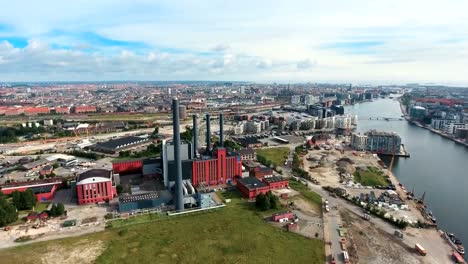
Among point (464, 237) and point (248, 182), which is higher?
point (248, 182)

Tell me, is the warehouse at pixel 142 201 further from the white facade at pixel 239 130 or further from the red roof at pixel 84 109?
the red roof at pixel 84 109

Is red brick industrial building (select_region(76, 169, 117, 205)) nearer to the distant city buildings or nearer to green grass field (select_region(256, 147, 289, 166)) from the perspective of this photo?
green grass field (select_region(256, 147, 289, 166))

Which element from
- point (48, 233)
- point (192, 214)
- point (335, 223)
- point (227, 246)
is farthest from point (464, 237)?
point (48, 233)

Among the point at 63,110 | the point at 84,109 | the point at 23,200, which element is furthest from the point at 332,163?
the point at 63,110

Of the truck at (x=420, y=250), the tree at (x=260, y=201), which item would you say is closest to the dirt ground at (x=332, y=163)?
the tree at (x=260, y=201)

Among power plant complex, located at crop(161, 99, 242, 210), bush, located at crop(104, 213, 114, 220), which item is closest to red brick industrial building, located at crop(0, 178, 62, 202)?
bush, located at crop(104, 213, 114, 220)

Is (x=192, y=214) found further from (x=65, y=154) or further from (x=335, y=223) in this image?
(x=65, y=154)
